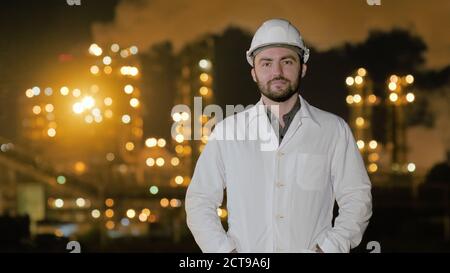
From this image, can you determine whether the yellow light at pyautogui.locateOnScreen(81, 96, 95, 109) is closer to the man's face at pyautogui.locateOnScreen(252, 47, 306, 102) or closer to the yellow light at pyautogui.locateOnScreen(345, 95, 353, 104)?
the yellow light at pyautogui.locateOnScreen(345, 95, 353, 104)

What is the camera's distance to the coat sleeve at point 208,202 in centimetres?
470

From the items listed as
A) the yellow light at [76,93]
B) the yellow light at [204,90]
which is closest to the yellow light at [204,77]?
the yellow light at [204,90]

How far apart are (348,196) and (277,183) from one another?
0.54 metres

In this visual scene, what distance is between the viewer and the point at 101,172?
21031 millimetres

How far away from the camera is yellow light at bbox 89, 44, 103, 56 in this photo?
33.4 ft

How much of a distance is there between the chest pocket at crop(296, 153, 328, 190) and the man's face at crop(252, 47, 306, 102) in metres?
0.51

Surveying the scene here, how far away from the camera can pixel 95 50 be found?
10594 mm

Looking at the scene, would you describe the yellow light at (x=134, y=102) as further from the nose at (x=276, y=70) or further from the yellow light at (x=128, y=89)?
the nose at (x=276, y=70)

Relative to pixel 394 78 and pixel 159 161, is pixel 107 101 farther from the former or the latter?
pixel 394 78

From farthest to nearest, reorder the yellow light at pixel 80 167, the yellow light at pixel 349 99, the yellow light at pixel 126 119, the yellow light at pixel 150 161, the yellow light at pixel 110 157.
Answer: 1. the yellow light at pixel 80 167
2. the yellow light at pixel 110 157
3. the yellow light at pixel 126 119
4. the yellow light at pixel 150 161
5. the yellow light at pixel 349 99

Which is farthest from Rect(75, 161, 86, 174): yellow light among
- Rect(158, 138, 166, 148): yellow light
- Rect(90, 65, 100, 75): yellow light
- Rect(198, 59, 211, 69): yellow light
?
Rect(198, 59, 211, 69): yellow light

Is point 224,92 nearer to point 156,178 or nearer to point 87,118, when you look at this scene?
point 87,118
